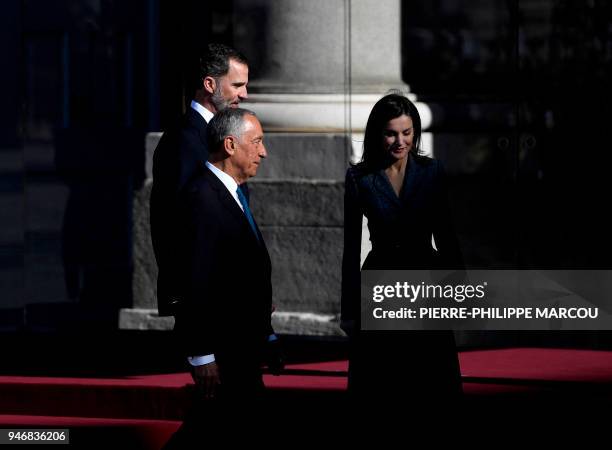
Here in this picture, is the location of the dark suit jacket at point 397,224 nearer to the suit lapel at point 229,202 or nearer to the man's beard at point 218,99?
the man's beard at point 218,99

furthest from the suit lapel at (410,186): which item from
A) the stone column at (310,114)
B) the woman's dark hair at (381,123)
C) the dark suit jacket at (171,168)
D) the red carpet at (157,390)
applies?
the stone column at (310,114)

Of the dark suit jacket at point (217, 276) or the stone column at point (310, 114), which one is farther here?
the stone column at point (310, 114)

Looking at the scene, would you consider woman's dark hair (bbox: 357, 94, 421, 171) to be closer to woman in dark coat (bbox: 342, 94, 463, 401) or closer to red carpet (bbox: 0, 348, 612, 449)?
woman in dark coat (bbox: 342, 94, 463, 401)

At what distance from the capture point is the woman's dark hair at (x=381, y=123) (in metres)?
5.96

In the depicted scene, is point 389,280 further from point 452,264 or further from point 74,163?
point 74,163

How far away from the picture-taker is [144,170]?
9.93 metres

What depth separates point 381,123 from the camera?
19.6ft

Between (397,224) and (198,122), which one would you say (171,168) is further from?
(397,224)

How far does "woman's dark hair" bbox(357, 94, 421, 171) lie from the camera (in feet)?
19.5

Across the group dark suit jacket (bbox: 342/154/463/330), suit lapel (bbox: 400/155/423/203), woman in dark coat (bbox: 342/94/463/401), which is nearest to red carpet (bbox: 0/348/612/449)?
woman in dark coat (bbox: 342/94/463/401)

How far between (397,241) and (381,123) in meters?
0.47

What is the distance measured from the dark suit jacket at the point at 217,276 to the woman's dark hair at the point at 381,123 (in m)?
0.90

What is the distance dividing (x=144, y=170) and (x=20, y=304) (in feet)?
4.51

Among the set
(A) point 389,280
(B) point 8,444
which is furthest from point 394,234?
(B) point 8,444
